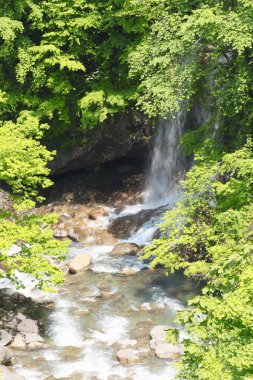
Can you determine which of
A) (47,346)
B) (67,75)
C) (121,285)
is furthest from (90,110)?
(47,346)

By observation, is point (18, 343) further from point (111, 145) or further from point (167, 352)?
point (111, 145)

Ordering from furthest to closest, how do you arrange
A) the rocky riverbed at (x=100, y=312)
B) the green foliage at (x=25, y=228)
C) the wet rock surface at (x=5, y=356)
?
the rocky riverbed at (x=100, y=312), the wet rock surface at (x=5, y=356), the green foliage at (x=25, y=228)

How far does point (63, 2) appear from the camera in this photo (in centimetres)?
2312

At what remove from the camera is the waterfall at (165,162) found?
25.2 m

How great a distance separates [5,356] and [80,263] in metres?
7.22

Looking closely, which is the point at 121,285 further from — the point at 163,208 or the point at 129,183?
the point at 129,183

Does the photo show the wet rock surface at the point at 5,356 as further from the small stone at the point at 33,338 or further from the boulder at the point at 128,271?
the boulder at the point at 128,271

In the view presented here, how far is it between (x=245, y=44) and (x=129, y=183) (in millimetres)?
14590

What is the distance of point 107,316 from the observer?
17.9 m

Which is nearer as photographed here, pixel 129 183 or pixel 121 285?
pixel 121 285

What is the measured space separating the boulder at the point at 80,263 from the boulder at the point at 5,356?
6.53 metres

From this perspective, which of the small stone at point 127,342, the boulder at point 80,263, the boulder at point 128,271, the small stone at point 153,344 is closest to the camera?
the small stone at point 153,344

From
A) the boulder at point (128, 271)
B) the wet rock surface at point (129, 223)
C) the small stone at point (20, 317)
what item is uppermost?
the wet rock surface at point (129, 223)

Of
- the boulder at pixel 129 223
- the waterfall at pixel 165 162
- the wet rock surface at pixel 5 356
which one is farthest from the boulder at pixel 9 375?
the waterfall at pixel 165 162
